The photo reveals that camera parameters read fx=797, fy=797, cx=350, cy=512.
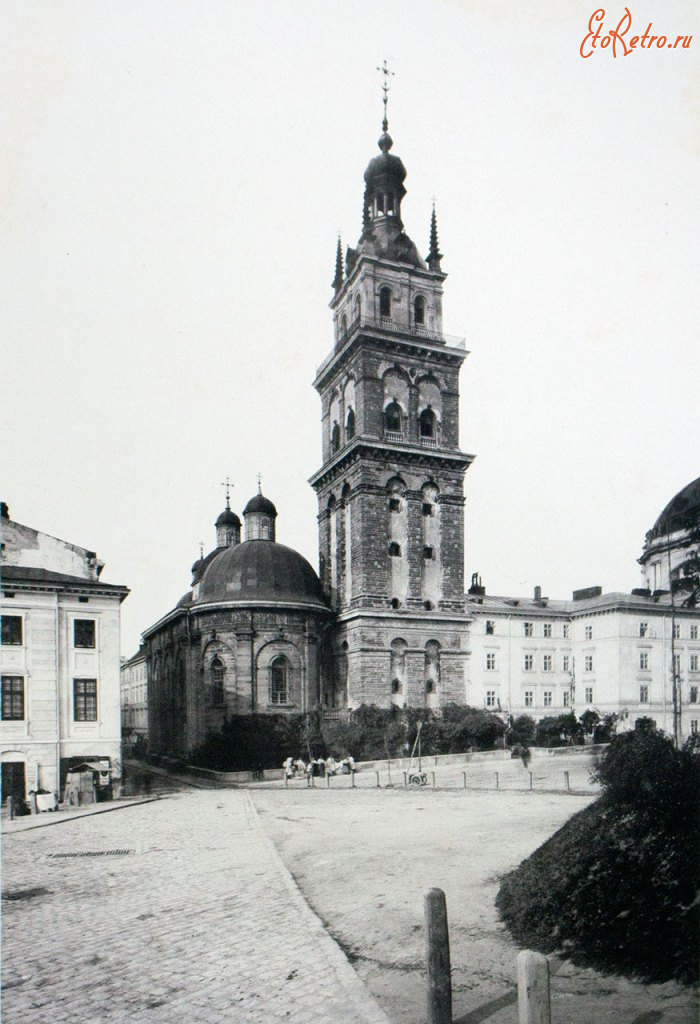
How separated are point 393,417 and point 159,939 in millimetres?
35105

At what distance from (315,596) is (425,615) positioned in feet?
20.7

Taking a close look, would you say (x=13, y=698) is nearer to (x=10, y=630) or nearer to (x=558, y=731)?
(x=10, y=630)

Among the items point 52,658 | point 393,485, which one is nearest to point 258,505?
point 393,485

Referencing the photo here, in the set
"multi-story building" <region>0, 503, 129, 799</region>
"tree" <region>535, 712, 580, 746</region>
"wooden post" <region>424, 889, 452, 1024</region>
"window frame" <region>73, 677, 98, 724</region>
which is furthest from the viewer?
"tree" <region>535, 712, 580, 746</region>

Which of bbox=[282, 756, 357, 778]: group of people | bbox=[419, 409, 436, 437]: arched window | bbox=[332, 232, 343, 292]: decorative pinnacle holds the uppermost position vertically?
bbox=[332, 232, 343, 292]: decorative pinnacle

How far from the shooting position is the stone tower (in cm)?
4019

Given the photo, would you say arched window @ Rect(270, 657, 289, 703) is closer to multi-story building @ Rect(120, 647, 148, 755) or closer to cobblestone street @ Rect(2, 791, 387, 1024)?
multi-story building @ Rect(120, 647, 148, 755)

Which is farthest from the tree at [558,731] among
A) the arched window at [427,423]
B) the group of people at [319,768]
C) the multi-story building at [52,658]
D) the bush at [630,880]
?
the arched window at [427,423]

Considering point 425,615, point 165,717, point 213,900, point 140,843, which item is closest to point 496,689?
point 425,615

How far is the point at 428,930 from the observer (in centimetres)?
681

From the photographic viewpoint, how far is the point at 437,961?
264 inches

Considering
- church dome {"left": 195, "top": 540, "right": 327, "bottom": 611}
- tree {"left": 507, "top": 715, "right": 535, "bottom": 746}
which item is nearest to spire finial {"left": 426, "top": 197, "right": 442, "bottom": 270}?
church dome {"left": 195, "top": 540, "right": 327, "bottom": 611}

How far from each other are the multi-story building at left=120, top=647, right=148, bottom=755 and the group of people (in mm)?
12442

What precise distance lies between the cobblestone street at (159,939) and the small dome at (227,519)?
42.8 m
